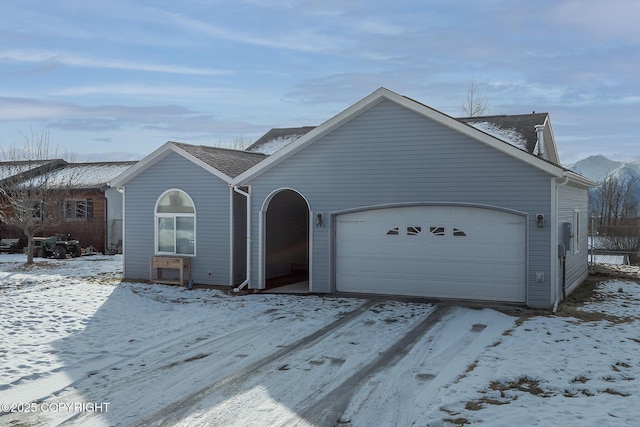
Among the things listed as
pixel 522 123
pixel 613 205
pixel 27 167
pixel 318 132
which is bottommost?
pixel 613 205

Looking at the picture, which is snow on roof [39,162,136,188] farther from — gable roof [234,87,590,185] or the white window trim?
gable roof [234,87,590,185]

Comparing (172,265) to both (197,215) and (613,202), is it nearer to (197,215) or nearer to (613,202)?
(197,215)

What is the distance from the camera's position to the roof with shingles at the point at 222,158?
53.8 feet

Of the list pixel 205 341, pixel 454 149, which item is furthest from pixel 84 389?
pixel 454 149

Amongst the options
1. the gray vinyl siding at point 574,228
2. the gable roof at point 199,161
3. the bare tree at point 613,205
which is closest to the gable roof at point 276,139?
the gable roof at point 199,161

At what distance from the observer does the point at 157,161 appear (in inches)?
669

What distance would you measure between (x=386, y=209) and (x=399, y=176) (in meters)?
0.86

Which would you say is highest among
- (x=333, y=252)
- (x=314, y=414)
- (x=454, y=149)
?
(x=454, y=149)

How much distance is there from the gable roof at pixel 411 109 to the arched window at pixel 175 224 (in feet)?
6.75

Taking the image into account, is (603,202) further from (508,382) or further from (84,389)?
(84,389)

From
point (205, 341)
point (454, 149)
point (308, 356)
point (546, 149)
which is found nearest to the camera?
point (308, 356)

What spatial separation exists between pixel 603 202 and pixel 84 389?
44450 millimetres

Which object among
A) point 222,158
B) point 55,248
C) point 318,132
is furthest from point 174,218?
point 55,248

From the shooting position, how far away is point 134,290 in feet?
51.2
